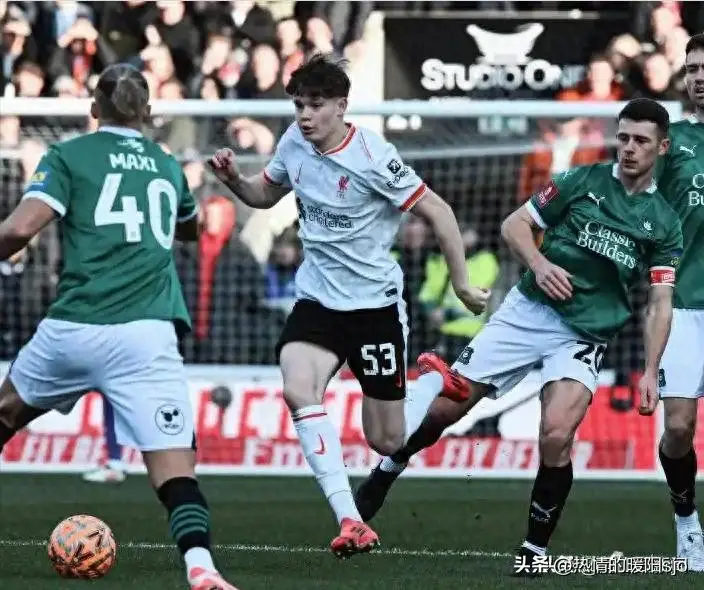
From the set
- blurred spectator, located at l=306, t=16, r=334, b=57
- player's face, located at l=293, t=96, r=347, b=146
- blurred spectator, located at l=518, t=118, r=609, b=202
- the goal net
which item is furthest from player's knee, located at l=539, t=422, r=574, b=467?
blurred spectator, located at l=306, t=16, r=334, b=57

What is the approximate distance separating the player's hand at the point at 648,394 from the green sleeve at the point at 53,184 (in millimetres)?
2732

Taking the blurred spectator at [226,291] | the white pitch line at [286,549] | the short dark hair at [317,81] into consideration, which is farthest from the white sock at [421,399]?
the blurred spectator at [226,291]

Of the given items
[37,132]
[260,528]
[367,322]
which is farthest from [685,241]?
[37,132]

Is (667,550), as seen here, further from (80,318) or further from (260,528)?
(80,318)


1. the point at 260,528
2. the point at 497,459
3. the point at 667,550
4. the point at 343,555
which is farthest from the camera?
the point at 497,459

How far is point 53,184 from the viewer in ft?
22.2

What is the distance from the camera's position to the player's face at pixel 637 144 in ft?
26.0

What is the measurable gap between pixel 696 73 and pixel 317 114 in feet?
6.45

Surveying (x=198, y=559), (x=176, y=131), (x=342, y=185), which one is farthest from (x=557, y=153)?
(x=198, y=559)

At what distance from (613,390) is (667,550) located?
5057 millimetres

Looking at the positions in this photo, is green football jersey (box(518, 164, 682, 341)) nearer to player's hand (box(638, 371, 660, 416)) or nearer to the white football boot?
player's hand (box(638, 371, 660, 416))

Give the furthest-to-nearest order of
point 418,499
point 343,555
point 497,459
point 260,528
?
point 497,459 → point 418,499 → point 260,528 → point 343,555

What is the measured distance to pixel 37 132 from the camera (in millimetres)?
14766

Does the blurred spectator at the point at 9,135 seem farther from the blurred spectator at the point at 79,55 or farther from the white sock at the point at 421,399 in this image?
the white sock at the point at 421,399
